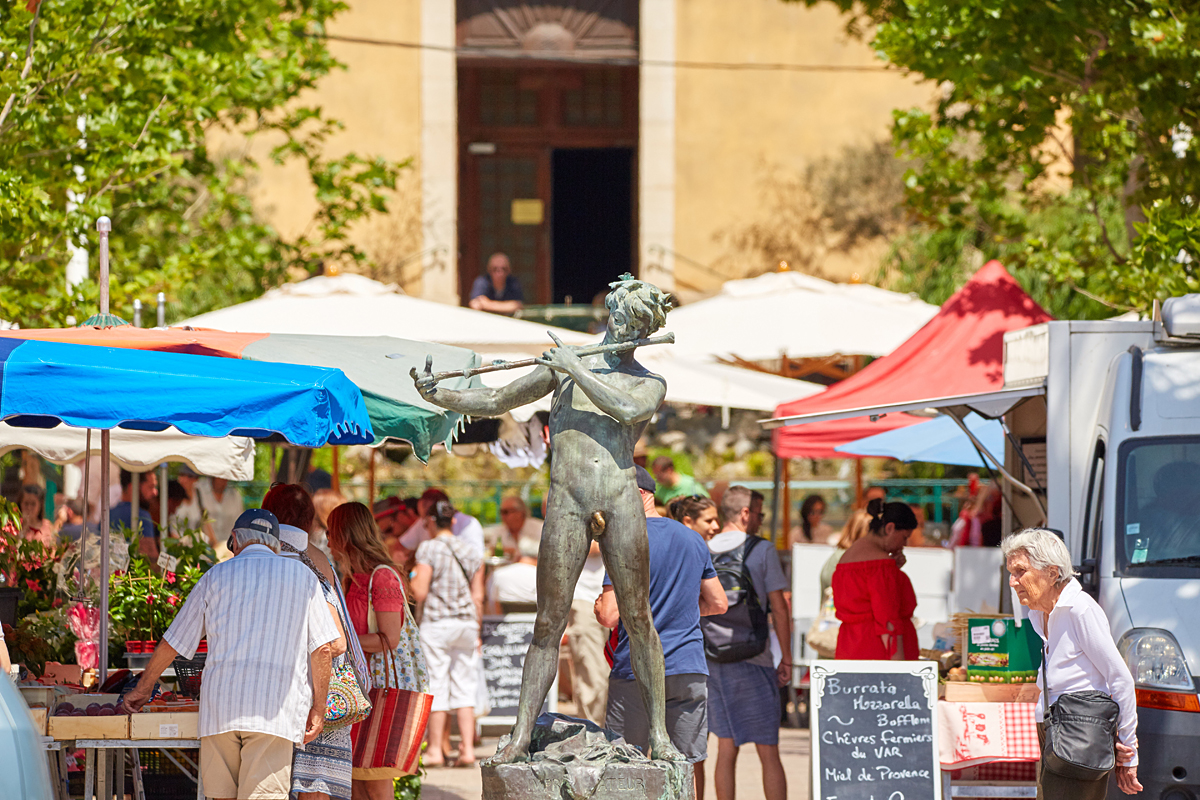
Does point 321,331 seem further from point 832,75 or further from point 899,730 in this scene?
point 832,75

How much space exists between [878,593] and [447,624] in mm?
3561

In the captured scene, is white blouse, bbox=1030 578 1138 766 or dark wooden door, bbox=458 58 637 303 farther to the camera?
dark wooden door, bbox=458 58 637 303

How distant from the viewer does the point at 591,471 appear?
6.04 metres

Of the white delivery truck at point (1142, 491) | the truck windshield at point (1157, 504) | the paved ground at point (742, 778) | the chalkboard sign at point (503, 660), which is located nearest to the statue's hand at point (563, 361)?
the white delivery truck at point (1142, 491)

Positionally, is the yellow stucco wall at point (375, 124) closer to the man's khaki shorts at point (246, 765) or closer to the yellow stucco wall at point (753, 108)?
the yellow stucco wall at point (753, 108)

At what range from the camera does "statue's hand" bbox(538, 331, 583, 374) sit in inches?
237

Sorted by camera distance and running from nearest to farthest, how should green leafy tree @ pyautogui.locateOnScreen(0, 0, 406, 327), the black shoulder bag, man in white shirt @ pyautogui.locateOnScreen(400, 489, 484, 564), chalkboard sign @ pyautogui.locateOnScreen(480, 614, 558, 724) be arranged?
the black shoulder bag → green leafy tree @ pyautogui.locateOnScreen(0, 0, 406, 327) → man in white shirt @ pyautogui.locateOnScreen(400, 489, 484, 564) → chalkboard sign @ pyautogui.locateOnScreen(480, 614, 558, 724)

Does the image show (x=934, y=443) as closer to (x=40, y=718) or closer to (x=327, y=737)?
(x=327, y=737)

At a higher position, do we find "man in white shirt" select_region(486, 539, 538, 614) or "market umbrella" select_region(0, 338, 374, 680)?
"market umbrella" select_region(0, 338, 374, 680)

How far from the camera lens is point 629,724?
6984mm

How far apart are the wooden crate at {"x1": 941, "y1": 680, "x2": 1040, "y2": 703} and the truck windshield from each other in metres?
0.79

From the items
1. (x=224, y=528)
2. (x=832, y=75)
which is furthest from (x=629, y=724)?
(x=832, y=75)

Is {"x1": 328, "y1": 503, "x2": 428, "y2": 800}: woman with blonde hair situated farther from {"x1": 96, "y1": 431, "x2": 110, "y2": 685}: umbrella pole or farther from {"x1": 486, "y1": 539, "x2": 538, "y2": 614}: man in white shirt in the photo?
{"x1": 486, "y1": 539, "x2": 538, "y2": 614}: man in white shirt

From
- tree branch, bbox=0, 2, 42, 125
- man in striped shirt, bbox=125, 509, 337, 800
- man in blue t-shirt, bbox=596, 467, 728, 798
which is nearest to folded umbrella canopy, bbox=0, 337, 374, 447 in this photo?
man in striped shirt, bbox=125, 509, 337, 800
